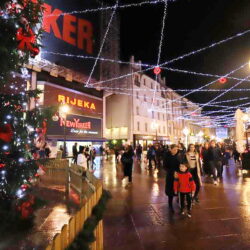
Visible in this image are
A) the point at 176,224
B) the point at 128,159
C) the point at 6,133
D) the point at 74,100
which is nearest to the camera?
the point at 6,133

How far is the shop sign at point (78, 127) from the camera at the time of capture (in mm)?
26234

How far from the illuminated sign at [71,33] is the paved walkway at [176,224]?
20363 mm

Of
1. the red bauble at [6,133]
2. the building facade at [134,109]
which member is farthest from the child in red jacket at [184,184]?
the building facade at [134,109]

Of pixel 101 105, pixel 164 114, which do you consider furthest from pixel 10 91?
pixel 164 114

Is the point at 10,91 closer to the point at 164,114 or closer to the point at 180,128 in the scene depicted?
the point at 164,114

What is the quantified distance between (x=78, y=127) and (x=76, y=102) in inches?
113

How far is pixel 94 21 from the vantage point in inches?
1243

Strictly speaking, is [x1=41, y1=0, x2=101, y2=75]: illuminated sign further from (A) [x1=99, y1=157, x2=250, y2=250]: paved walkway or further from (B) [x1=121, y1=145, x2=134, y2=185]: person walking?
(A) [x1=99, y1=157, x2=250, y2=250]: paved walkway

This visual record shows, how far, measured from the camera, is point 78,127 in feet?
95.9

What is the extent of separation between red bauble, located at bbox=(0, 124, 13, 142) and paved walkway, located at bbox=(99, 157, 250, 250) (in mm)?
2455

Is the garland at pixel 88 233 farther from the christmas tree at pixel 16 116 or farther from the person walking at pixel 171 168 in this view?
the person walking at pixel 171 168

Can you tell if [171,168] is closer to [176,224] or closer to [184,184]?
[184,184]

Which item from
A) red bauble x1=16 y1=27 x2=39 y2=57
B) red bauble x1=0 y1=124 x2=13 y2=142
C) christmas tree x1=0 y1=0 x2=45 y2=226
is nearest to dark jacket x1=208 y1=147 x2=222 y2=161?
christmas tree x1=0 y1=0 x2=45 y2=226

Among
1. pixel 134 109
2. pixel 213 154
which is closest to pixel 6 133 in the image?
pixel 213 154
